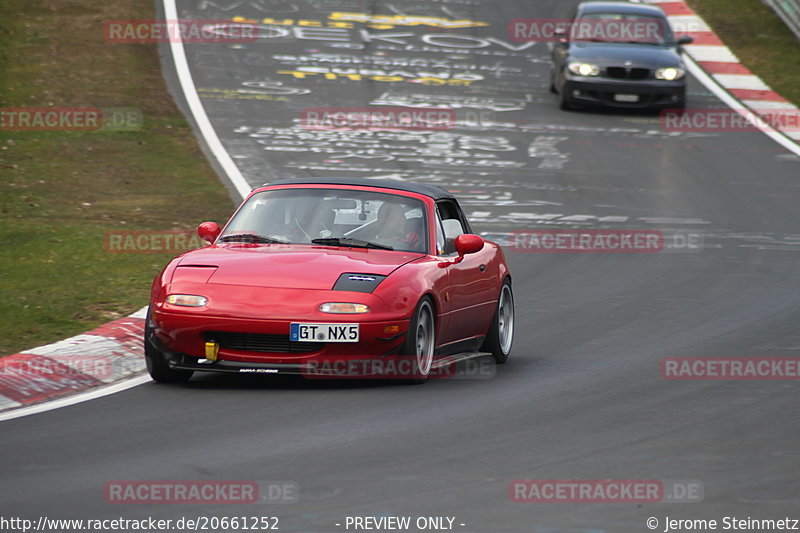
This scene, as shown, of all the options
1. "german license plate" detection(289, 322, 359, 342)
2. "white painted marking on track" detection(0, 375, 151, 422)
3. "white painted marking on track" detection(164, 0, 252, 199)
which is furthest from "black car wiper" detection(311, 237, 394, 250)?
"white painted marking on track" detection(164, 0, 252, 199)

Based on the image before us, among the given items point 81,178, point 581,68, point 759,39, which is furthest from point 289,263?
point 759,39

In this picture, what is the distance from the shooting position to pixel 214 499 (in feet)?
20.6

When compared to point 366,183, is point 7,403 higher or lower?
lower

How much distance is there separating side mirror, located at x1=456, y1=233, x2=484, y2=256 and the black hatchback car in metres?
15.0

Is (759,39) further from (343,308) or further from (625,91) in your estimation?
(343,308)

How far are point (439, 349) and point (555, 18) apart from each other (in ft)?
78.7

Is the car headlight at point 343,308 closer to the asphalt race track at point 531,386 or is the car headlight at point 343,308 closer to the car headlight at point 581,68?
the asphalt race track at point 531,386

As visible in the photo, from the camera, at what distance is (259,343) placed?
29.5 feet

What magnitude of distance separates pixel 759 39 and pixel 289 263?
24442 mm

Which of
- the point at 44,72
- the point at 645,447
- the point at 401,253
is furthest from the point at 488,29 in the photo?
the point at 645,447

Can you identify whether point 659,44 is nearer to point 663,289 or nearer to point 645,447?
point 663,289

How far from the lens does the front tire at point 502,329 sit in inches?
425

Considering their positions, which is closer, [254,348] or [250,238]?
[254,348]

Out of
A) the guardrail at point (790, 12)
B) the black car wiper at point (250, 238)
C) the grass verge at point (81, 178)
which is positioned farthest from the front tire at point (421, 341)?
the guardrail at point (790, 12)
